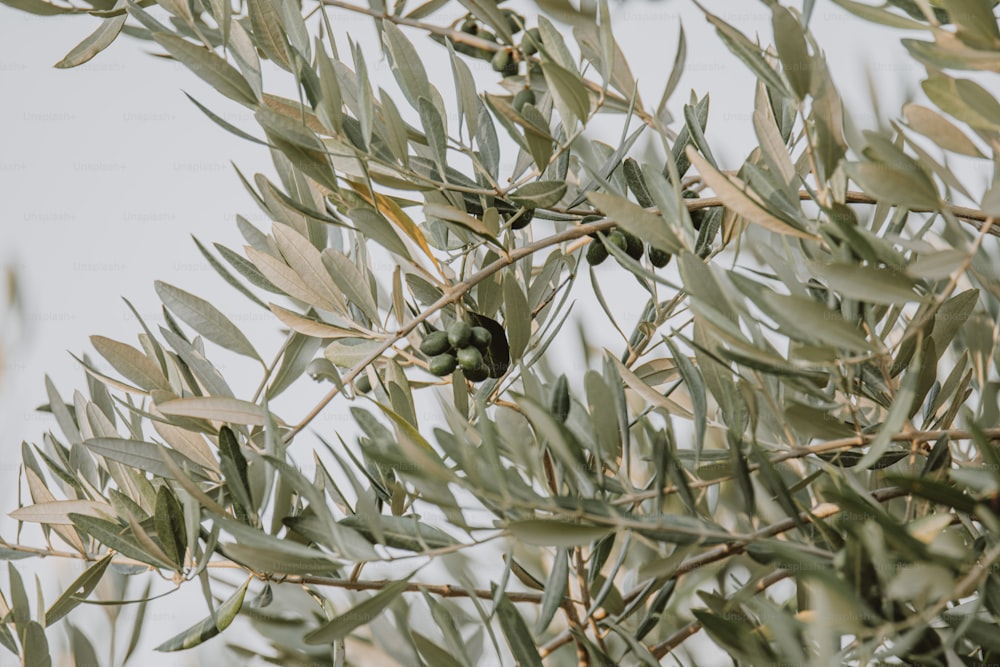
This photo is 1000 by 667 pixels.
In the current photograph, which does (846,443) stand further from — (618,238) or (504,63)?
(504,63)

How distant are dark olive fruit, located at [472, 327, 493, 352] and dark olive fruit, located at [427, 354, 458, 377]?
2 cm

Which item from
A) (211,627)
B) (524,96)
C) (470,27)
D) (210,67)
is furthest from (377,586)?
(470,27)

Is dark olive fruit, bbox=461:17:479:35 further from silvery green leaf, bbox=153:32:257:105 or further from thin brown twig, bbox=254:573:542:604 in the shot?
thin brown twig, bbox=254:573:542:604

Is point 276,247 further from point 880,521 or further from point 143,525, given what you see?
point 880,521

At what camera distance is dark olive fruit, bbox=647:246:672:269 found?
2.05 feet

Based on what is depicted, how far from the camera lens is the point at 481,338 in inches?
23.8

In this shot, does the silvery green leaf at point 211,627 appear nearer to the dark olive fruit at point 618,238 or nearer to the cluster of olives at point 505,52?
the dark olive fruit at point 618,238

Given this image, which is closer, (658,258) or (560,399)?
(560,399)

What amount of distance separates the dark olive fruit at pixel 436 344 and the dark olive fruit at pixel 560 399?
176 mm

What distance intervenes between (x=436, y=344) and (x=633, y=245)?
153mm

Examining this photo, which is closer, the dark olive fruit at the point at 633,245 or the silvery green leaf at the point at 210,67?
the silvery green leaf at the point at 210,67

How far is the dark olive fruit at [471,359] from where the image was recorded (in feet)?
1.95

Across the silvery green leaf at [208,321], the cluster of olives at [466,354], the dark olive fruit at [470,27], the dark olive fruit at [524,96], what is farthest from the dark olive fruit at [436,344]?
the dark olive fruit at [470,27]

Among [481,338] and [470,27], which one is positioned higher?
[470,27]
